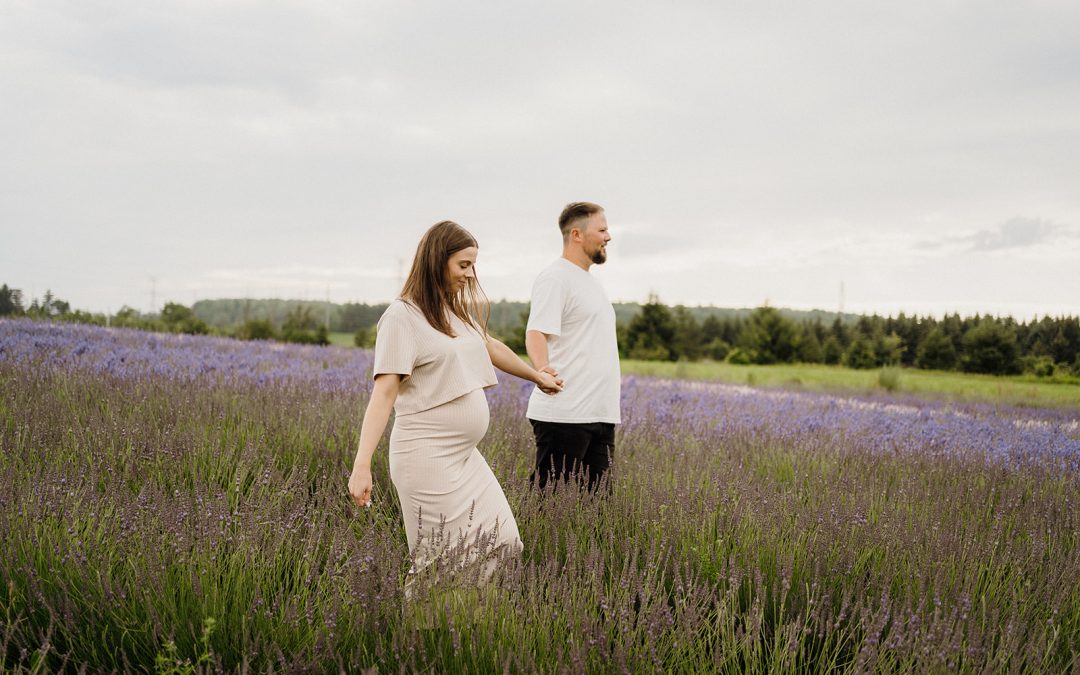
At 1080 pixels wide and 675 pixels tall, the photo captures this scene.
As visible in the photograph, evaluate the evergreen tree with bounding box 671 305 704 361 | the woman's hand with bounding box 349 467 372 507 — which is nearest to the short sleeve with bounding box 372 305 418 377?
the woman's hand with bounding box 349 467 372 507

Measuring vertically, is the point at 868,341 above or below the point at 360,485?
above

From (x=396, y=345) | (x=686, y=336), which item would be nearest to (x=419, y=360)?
(x=396, y=345)

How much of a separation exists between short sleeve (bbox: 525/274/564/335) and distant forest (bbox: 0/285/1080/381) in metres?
13.4

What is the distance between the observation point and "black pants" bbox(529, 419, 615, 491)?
11.6 ft

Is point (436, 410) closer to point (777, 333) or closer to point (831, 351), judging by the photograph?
point (777, 333)

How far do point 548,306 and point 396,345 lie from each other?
1.29 metres

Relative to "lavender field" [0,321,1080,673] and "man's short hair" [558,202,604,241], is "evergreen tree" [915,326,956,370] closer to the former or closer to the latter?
"lavender field" [0,321,1080,673]

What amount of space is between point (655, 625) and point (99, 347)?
8693mm

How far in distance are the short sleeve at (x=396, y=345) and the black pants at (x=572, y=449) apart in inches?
51.4

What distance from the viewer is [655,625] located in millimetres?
1726

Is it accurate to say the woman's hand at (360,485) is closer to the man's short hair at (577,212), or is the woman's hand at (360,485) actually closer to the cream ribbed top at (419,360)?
the cream ribbed top at (419,360)

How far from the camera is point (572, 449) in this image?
355cm

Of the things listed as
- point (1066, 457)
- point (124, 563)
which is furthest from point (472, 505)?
point (1066, 457)

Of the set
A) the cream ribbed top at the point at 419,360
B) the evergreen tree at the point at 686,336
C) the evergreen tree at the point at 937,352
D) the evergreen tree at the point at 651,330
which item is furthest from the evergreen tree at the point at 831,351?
the cream ribbed top at the point at 419,360
